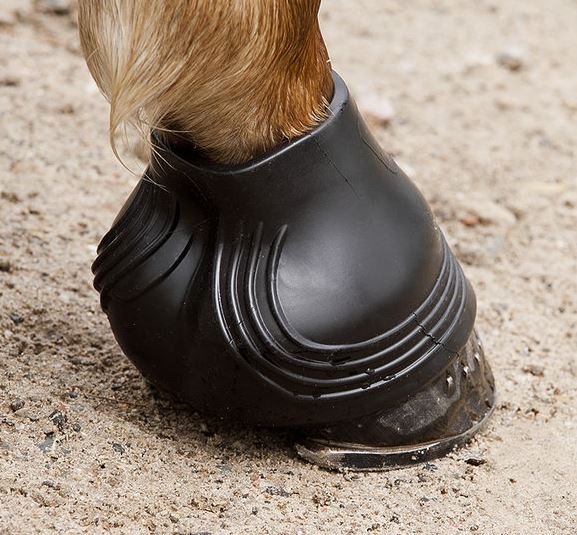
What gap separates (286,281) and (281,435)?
1.05 ft

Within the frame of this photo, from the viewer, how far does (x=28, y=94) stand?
2854 millimetres

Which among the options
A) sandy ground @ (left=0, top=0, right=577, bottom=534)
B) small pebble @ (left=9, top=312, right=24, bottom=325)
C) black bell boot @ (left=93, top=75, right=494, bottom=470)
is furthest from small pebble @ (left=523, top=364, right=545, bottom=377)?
small pebble @ (left=9, top=312, right=24, bottom=325)

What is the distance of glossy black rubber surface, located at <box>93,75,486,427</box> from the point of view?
1437mm

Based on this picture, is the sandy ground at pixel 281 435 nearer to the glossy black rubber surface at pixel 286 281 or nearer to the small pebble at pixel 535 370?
the small pebble at pixel 535 370

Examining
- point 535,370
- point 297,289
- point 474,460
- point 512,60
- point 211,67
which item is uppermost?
point 211,67

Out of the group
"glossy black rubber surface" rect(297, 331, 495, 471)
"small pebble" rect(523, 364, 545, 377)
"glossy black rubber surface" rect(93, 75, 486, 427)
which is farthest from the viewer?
"small pebble" rect(523, 364, 545, 377)

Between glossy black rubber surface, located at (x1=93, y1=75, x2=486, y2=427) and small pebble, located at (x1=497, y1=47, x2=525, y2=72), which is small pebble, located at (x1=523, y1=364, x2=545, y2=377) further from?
small pebble, located at (x1=497, y1=47, x2=525, y2=72)

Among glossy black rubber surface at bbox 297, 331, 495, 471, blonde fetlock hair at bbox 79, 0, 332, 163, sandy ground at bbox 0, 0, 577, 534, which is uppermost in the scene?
blonde fetlock hair at bbox 79, 0, 332, 163

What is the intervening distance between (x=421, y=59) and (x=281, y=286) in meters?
2.32

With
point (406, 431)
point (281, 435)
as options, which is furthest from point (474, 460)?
point (281, 435)

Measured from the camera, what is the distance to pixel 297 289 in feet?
4.72

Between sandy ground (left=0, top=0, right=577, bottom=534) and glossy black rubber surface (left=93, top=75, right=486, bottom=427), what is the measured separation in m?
0.13

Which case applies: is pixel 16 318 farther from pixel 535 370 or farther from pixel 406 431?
pixel 535 370

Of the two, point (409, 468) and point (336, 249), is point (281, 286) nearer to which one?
point (336, 249)
